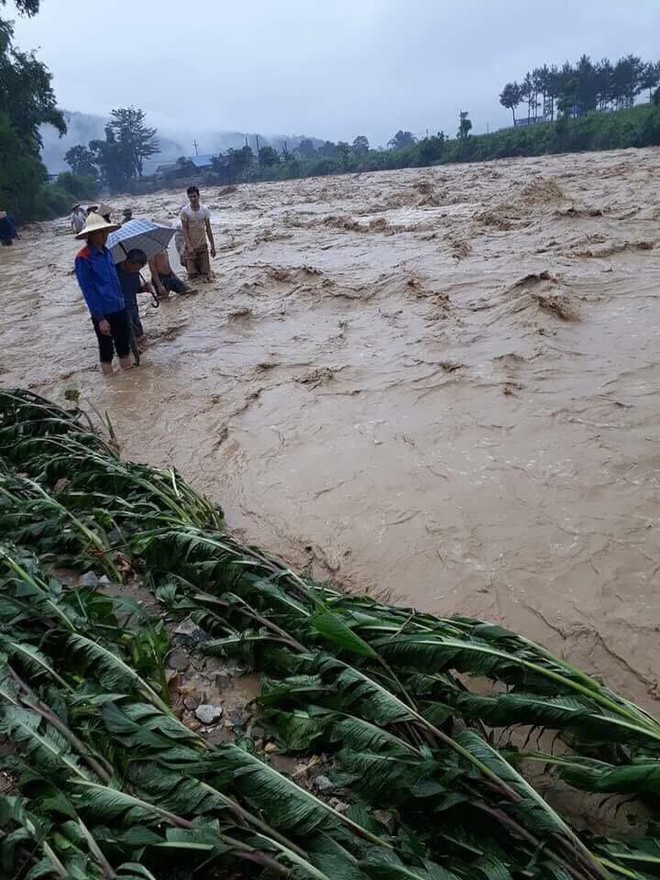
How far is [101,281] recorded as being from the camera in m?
6.04

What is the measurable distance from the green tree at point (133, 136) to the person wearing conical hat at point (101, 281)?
73.7 metres

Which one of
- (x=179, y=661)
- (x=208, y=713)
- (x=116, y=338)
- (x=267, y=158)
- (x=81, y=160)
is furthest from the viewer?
(x=81, y=160)

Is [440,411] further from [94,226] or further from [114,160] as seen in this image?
[114,160]

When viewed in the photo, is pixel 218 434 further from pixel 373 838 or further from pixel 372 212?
pixel 372 212

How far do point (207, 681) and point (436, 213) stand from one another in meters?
15.6

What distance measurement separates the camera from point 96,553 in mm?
3479

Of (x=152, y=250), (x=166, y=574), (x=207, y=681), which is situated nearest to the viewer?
(x=207, y=681)

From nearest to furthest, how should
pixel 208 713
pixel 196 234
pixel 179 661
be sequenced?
pixel 208 713, pixel 179 661, pixel 196 234

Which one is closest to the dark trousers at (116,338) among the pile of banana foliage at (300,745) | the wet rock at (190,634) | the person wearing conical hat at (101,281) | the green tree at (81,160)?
the person wearing conical hat at (101,281)

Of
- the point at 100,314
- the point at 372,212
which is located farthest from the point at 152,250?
the point at 372,212

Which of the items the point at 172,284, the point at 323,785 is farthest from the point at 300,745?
the point at 172,284

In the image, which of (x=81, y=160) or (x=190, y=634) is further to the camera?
(x=81, y=160)

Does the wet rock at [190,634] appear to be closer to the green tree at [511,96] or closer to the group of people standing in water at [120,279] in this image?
the group of people standing in water at [120,279]

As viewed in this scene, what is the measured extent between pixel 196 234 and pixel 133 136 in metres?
72.4
